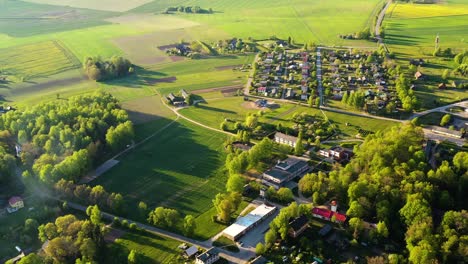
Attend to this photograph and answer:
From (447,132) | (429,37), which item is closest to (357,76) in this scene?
(447,132)

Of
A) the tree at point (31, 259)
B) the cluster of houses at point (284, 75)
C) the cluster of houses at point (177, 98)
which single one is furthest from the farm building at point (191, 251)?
the cluster of houses at point (284, 75)

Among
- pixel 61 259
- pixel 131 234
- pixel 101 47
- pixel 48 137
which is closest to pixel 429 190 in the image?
pixel 131 234

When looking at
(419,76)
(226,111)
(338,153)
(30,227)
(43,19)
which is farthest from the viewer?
(43,19)

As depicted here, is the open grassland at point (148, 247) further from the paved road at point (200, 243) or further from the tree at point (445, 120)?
the tree at point (445, 120)

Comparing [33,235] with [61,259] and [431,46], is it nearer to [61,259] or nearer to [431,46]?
[61,259]

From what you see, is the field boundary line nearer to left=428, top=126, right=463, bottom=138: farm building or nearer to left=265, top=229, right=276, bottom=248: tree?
left=265, top=229, right=276, bottom=248: tree

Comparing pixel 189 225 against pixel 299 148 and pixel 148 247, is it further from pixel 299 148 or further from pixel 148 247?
pixel 299 148

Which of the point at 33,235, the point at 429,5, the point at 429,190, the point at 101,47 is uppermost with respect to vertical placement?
the point at 429,5
